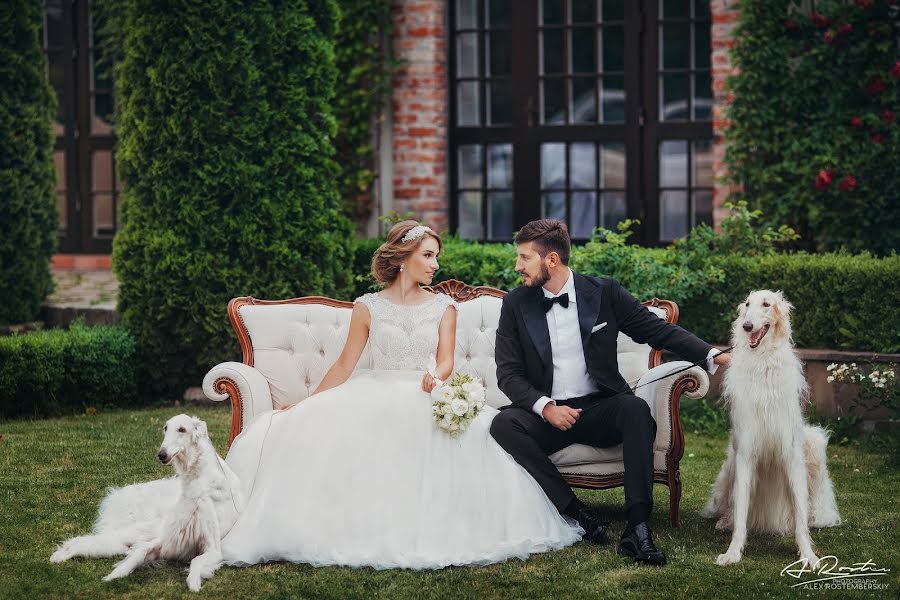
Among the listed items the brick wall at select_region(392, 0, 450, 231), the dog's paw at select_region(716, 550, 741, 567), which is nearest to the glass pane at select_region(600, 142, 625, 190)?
the brick wall at select_region(392, 0, 450, 231)

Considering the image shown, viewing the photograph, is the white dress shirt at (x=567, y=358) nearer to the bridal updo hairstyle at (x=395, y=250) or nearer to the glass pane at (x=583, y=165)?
the bridal updo hairstyle at (x=395, y=250)

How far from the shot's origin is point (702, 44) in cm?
998

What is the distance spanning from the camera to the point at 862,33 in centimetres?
897

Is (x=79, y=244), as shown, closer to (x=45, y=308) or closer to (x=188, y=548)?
(x=45, y=308)

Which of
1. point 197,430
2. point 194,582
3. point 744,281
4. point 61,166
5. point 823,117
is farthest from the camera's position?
point 61,166

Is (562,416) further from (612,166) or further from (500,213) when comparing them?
(500,213)

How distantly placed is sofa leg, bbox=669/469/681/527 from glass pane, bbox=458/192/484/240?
5.27m

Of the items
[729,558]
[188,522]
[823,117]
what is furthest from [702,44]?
[188,522]

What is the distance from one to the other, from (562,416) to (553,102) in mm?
5511

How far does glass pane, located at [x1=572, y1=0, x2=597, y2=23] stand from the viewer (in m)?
10.2

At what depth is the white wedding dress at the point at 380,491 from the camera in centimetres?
491

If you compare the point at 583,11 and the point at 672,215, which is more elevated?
the point at 583,11

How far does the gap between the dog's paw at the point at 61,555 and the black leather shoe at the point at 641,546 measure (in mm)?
2253

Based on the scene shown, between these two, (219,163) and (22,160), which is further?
(22,160)
